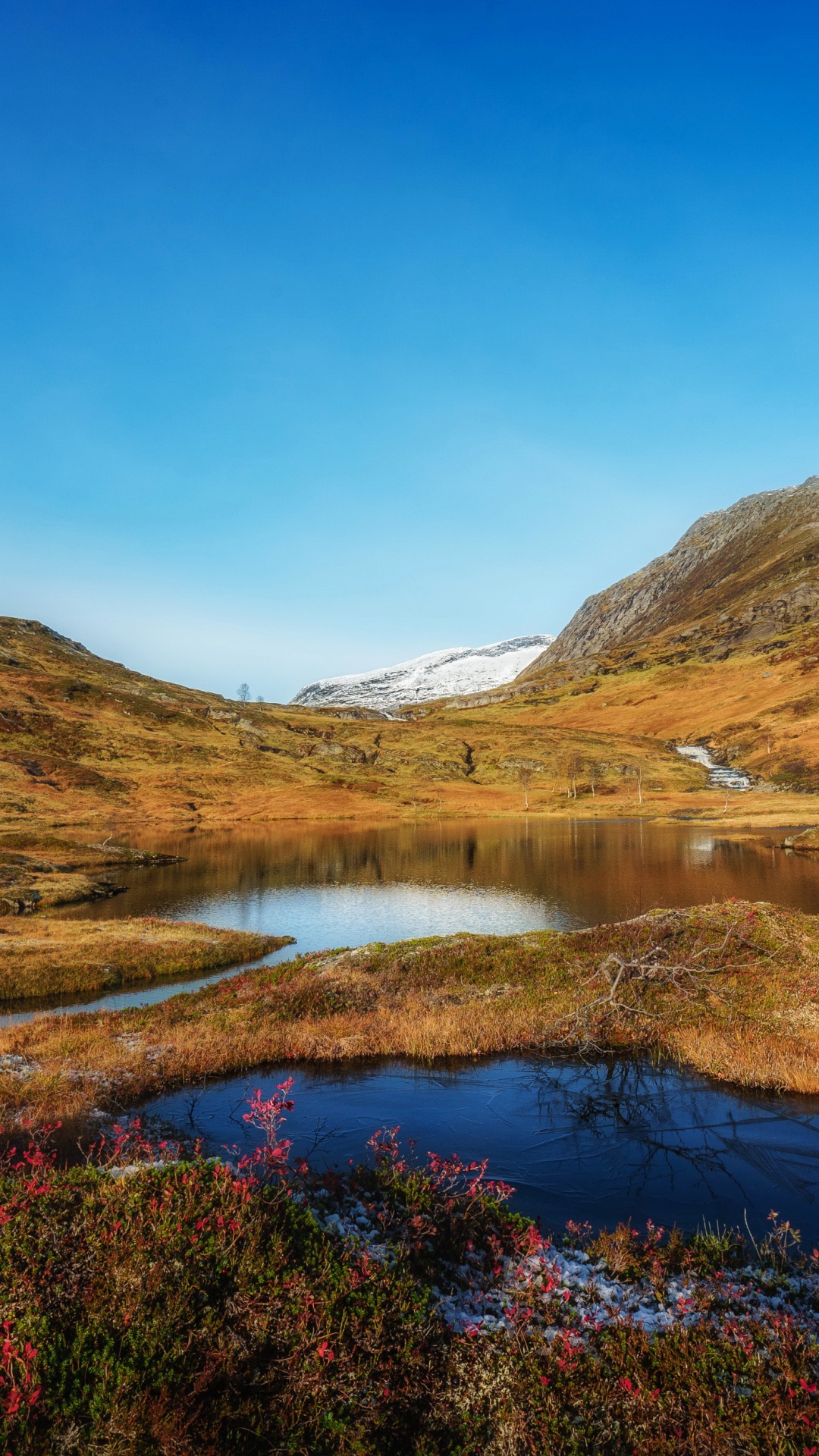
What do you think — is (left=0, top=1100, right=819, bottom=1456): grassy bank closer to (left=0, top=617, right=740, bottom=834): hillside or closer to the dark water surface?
the dark water surface

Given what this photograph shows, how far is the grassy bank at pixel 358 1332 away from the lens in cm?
795

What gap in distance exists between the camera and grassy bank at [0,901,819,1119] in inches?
879

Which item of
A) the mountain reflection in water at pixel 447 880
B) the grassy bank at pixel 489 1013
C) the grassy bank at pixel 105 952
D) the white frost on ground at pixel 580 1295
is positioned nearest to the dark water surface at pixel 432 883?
the mountain reflection in water at pixel 447 880

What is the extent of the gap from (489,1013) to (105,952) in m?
25.4

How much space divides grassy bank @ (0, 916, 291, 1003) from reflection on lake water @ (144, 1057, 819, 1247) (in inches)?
722

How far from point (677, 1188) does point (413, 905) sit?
45.2 metres

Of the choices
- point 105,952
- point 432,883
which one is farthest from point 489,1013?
point 432,883

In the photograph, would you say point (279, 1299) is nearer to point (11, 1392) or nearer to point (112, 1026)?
point (11, 1392)

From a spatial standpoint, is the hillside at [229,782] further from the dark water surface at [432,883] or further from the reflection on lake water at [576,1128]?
the reflection on lake water at [576,1128]

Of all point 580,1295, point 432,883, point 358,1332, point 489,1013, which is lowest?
point 432,883

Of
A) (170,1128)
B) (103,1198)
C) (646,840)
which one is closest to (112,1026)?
(170,1128)

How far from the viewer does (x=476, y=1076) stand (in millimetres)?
23234

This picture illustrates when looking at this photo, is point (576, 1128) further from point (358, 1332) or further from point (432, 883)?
point (432, 883)

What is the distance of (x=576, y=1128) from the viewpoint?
19.2 metres
